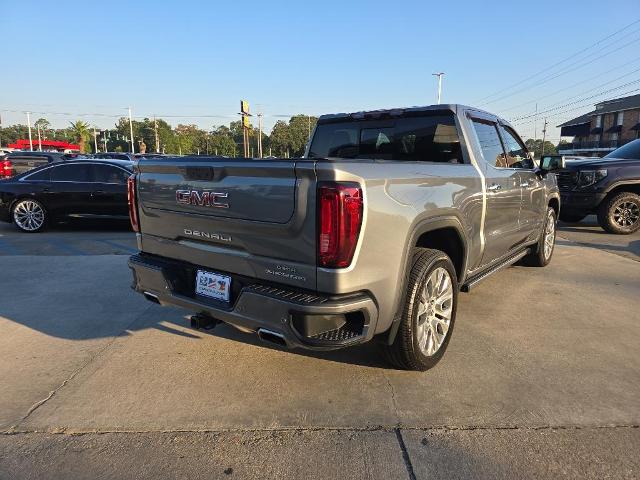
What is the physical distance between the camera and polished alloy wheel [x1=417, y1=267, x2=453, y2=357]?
317 cm

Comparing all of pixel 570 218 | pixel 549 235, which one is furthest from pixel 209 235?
pixel 570 218

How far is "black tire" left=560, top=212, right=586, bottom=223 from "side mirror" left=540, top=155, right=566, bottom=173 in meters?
4.97

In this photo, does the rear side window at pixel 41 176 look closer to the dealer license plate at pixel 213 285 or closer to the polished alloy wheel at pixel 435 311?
the dealer license plate at pixel 213 285

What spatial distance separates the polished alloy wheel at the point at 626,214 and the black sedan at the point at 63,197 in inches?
374

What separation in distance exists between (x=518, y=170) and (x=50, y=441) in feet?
14.9

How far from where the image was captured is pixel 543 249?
6.09m

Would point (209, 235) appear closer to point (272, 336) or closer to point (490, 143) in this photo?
point (272, 336)

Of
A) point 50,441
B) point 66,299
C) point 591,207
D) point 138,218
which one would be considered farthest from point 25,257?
point 591,207

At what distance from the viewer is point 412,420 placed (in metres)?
2.70

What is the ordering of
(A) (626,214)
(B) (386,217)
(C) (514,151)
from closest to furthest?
(B) (386,217)
(C) (514,151)
(A) (626,214)

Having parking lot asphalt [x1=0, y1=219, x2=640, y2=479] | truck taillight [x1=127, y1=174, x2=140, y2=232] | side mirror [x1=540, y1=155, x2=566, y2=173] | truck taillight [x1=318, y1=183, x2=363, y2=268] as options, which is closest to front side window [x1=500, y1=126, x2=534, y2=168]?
side mirror [x1=540, y1=155, x2=566, y2=173]

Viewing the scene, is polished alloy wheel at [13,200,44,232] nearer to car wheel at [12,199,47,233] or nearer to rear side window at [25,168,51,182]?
car wheel at [12,199,47,233]

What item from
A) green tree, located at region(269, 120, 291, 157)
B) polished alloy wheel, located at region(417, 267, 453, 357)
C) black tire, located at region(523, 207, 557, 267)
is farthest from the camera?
green tree, located at region(269, 120, 291, 157)

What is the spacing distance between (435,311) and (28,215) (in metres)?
9.07
